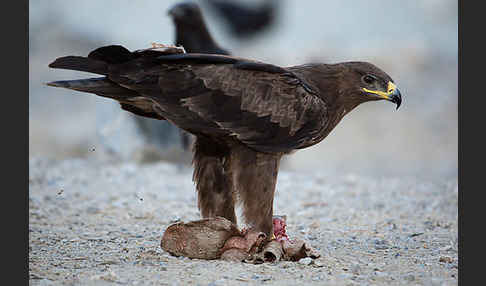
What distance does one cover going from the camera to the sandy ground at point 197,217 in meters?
4.61

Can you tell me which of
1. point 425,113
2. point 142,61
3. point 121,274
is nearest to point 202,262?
point 121,274

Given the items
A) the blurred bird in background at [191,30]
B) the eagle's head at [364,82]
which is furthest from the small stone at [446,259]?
the blurred bird in background at [191,30]

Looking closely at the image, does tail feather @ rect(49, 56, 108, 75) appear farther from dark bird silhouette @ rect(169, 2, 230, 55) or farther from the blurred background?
the blurred background

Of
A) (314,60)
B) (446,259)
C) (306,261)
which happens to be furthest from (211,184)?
(314,60)

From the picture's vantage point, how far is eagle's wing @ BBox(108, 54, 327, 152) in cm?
504

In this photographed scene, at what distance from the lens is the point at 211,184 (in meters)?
5.67

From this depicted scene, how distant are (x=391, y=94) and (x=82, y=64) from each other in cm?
262

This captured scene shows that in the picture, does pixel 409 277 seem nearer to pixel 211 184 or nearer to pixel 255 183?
pixel 255 183

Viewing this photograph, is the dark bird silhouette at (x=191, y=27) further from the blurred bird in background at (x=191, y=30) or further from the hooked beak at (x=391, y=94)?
the hooked beak at (x=391, y=94)

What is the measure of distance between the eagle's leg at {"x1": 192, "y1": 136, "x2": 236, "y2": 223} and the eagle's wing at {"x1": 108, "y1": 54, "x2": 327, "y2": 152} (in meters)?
0.51

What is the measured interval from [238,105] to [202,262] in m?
1.29

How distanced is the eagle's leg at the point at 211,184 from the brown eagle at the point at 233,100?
0.19 m

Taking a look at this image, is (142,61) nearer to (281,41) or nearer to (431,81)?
Result: (431,81)

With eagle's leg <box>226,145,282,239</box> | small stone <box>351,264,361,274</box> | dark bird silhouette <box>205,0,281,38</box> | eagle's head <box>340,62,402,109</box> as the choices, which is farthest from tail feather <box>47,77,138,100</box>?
dark bird silhouette <box>205,0,281,38</box>
